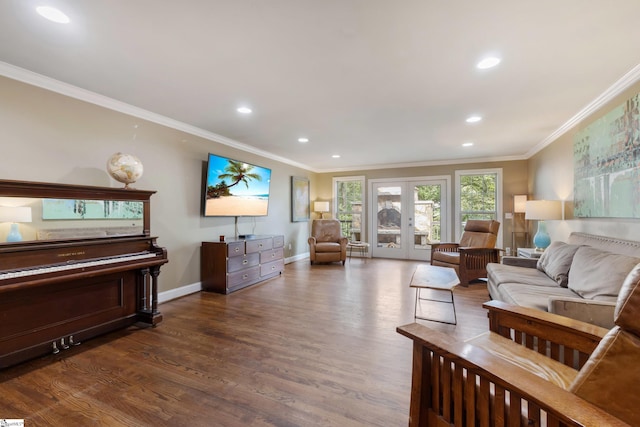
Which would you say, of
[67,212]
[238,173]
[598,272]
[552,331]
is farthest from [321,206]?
[552,331]

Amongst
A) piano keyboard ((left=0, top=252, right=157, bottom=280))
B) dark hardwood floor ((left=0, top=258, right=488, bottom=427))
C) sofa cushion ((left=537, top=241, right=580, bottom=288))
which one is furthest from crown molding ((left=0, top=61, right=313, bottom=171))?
sofa cushion ((left=537, top=241, right=580, bottom=288))

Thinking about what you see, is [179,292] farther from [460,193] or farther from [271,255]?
[460,193]

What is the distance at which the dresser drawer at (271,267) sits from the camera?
15.2 feet

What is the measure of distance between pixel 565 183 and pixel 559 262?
6.19ft

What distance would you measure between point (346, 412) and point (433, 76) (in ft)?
8.79

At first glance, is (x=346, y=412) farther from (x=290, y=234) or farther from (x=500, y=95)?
(x=290, y=234)

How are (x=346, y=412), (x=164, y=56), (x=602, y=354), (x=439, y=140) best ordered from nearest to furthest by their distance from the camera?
(x=602, y=354), (x=346, y=412), (x=164, y=56), (x=439, y=140)

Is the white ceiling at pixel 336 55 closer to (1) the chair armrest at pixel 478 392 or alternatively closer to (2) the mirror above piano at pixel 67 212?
(2) the mirror above piano at pixel 67 212

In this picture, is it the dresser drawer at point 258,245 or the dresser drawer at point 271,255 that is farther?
the dresser drawer at point 271,255

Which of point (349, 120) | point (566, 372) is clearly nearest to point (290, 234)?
point (349, 120)

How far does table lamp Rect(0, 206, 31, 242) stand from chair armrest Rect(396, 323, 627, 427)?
2850mm

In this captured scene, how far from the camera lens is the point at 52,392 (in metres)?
1.75

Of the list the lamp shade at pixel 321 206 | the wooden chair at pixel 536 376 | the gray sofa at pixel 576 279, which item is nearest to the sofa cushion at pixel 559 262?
the gray sofa at pixel 576 279

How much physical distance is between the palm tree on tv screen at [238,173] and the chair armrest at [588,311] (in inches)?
161
